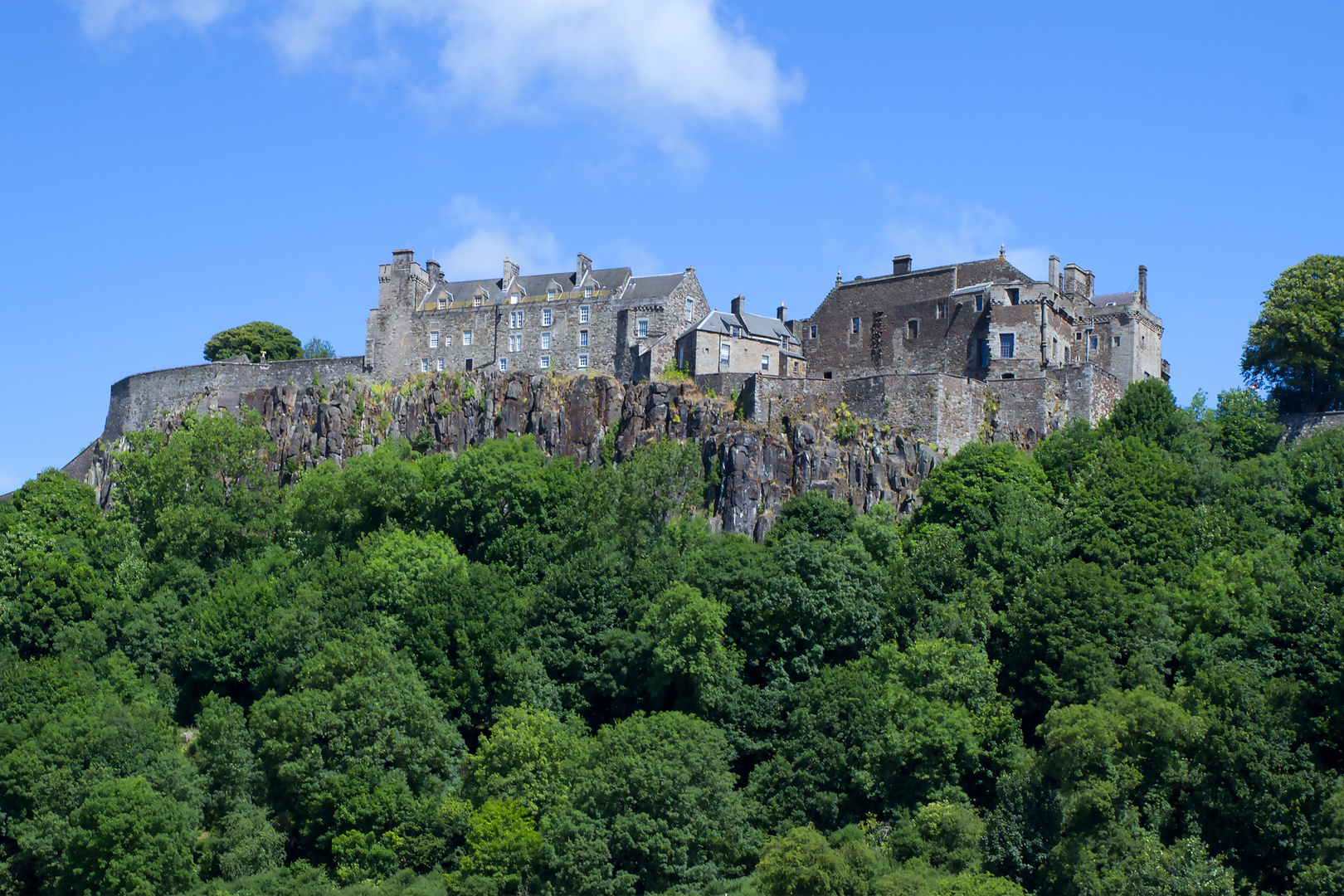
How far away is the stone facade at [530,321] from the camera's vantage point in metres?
78.4

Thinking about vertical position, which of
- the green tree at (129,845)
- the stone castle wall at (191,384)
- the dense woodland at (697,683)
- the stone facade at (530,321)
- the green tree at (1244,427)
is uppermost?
the stone facade at (530,321)

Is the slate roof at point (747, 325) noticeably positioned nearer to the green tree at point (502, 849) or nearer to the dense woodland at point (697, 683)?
the dense woodland at point (697, 683)

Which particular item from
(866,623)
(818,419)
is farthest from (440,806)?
(818,419)

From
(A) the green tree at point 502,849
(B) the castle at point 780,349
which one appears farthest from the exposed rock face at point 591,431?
(A) the green tree at point 502,849

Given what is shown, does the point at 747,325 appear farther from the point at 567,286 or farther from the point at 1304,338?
the point at 1304,338

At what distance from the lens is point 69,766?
5453 centimetres

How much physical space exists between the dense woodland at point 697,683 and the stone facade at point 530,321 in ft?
38.6

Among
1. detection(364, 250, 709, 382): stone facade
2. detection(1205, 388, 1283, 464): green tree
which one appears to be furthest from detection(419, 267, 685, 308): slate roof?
detection(1205, 388, 1283, 464): green tree

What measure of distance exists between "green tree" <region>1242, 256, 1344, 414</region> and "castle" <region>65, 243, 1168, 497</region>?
658cm

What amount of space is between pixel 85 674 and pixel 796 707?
2737cm

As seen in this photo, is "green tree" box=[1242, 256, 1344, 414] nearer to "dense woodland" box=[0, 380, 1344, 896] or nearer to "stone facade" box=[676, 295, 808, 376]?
"dense woodland" box=[0, 380, 1344, 896]

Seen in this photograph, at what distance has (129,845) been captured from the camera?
51094mm

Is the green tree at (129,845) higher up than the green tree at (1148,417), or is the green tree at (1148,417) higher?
the green tree at (1148,417)

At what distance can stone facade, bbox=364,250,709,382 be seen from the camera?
78.4 m
